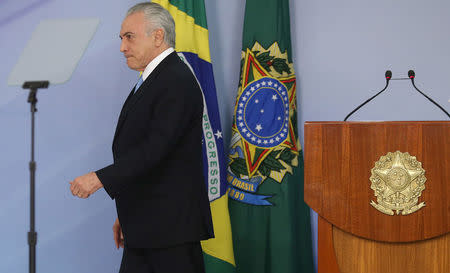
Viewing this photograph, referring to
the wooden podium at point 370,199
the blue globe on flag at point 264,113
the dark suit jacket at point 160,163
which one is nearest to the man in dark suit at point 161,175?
the dark suit jacket at point 160,163

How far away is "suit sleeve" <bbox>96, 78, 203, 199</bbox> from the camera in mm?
1514

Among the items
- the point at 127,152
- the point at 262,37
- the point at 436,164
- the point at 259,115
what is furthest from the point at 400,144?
the point at 262,37

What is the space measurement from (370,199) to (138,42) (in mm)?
958

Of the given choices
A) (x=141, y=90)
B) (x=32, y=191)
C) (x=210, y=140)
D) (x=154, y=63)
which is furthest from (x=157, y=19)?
(x=210, y=140)

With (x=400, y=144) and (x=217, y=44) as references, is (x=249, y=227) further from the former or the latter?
(x=400, y=144)

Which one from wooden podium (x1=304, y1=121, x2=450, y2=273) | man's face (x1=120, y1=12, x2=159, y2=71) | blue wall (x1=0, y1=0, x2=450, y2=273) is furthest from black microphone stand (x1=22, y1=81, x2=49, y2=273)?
blue wall (x1=0, y1=0, x2=450, y2=273)

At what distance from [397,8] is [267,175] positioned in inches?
47.7

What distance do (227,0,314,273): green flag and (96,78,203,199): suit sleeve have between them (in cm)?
105

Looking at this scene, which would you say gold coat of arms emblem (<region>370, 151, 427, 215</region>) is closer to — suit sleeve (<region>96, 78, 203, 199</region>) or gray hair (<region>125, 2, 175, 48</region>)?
suit sleeve (<region>96, 78, 203, 199</region>)

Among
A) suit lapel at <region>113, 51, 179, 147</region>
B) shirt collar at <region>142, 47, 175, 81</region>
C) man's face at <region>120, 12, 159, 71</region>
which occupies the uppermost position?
man's face at <region>120, 12, 159, 71</region>

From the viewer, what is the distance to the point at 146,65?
1766 mm

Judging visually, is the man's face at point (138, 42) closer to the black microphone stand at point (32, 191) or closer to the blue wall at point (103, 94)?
the black microphone stand at point (32, 191)

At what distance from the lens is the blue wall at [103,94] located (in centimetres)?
265

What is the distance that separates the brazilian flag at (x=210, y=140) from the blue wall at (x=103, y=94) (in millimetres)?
447
